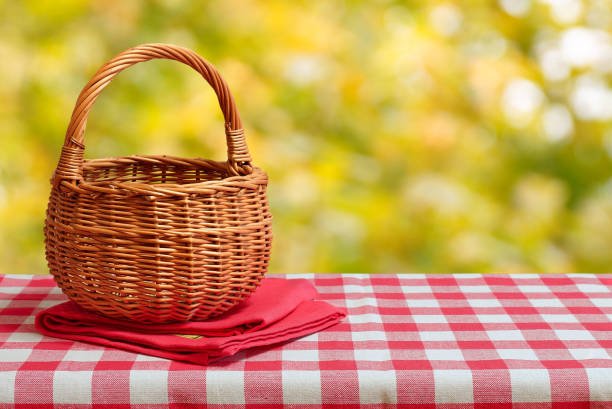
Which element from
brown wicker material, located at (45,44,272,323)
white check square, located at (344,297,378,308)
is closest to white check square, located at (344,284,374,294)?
white check square, located at (344,297,378,308)

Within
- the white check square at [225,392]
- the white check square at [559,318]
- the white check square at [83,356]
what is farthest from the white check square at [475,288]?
the white check square at [83,356]

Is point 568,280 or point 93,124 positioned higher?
point 93,124

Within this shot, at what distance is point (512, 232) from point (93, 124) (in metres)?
1.30

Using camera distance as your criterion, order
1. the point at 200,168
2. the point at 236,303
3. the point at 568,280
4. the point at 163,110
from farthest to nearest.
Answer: the point at 163,110 < the point at 568,280 < the point at 200,168 < the point at 236,303

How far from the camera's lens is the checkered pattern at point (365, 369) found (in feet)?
4.62

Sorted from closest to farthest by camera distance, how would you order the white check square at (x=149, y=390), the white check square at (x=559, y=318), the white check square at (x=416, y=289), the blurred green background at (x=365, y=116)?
the white check square at (x=149, y=390) → the white check square at (x=559, y=318) → the white check square at (x=416, y=289) → the blurred green background at (x=365, y=116)

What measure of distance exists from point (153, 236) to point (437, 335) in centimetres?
48

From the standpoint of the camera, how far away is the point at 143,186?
1.46 meters

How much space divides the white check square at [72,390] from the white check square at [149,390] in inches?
2.5

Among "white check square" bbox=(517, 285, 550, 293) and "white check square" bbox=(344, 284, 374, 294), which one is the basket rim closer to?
"white check square" bbox=(344, 284, 374, 294)

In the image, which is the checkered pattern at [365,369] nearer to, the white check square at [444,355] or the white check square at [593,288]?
the white check square at [444,355]

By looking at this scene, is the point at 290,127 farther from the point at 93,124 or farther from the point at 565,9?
the point at 565,9

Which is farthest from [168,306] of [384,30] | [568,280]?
[384,30]

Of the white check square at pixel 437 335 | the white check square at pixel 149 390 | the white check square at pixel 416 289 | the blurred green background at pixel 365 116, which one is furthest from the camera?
the blurred green background at pixel 365 116
